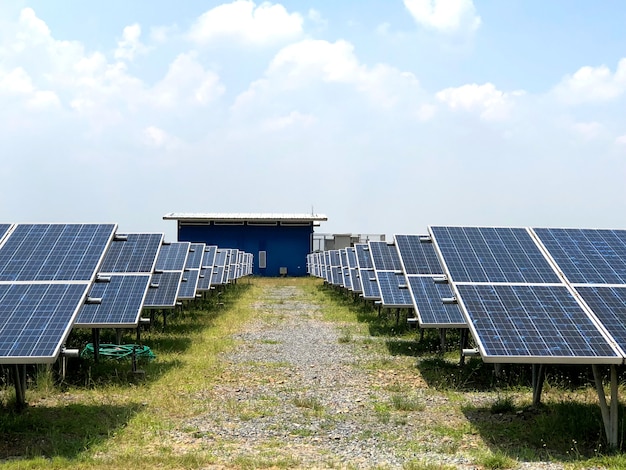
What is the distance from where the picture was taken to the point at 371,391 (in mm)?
10883

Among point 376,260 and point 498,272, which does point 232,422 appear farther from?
point 376,260

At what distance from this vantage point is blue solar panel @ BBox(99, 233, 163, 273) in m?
15.4

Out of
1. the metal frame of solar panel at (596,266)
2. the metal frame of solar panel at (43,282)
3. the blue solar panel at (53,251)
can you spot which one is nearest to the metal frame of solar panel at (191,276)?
the blue solar panel at (53,251)

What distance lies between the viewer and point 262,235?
5819 cm

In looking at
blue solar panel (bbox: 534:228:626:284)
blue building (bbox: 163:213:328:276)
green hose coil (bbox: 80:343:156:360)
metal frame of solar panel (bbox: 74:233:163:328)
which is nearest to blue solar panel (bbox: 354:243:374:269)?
metal frame of solar panel (bbox: 74:233:163:328)

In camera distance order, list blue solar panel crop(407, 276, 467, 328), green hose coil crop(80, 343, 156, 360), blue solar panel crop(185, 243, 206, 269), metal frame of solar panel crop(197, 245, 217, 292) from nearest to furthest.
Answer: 1. green hose coil crop(80, 343, 156, 360)
2. blue solar panel crop(407, 276, 467, 328)
3. blue solar panel crop(185, 243, 206, 269)
4. metal frame of solar panel crop(197, 245, 217, 292)

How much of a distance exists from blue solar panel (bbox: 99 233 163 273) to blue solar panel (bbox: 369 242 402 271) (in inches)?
283

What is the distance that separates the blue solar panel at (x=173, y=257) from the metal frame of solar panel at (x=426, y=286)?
6609 millimetres

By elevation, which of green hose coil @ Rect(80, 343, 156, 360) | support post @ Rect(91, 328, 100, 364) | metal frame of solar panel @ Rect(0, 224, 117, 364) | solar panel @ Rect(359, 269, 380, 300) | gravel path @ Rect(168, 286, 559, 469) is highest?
metal frame of solar panel @ Rect(0, 224, 117, 364)

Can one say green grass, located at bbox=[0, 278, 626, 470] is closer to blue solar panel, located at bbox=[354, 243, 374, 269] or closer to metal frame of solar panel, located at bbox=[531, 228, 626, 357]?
metal frame of solar panel, located at bbox=[531, 228, 626, 357]

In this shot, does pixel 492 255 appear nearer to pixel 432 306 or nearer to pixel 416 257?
pixel 432 306

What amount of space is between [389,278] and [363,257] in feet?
21.9

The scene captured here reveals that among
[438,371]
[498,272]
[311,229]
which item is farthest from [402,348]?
[311,229]

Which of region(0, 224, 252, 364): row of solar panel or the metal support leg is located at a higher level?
region(0, 224, 252, 364): row of solar panel
